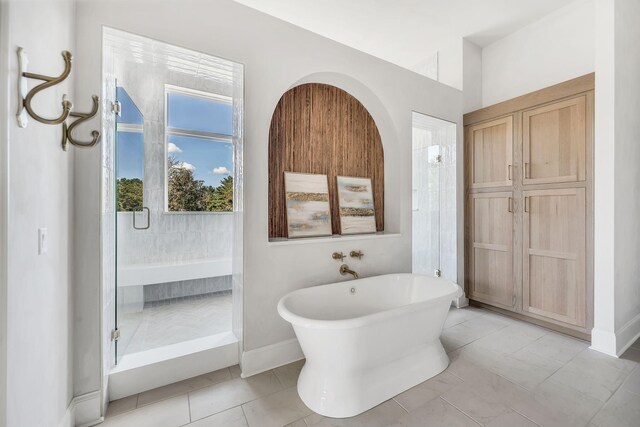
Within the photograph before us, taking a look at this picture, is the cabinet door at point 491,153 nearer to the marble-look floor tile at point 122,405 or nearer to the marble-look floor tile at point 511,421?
the marble-look floor tile at point 511,421

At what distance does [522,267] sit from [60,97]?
3.75 meters

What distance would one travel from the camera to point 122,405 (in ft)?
5.54

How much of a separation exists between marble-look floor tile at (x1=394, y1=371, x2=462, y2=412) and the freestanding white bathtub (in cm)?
4

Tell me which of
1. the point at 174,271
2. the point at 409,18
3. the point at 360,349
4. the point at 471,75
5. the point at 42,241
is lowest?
the point at 360,349

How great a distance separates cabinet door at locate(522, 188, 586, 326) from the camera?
2444mm

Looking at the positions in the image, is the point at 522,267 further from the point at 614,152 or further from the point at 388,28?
the point at 388,28

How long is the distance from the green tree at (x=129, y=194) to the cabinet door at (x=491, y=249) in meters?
3.42

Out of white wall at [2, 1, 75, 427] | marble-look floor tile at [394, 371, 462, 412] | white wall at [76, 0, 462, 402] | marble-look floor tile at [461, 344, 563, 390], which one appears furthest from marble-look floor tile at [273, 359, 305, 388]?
marble-look floor tile at [461, 344, 563, 390]

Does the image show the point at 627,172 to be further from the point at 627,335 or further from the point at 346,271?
the point at 346,271

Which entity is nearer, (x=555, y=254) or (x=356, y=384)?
(x=356, y=384)

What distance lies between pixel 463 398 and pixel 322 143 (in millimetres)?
2213

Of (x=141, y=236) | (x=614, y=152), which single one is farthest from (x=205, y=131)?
(x=614, y=152)

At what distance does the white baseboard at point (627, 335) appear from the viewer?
2.26m

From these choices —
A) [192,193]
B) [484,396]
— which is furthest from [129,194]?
[484,396]
